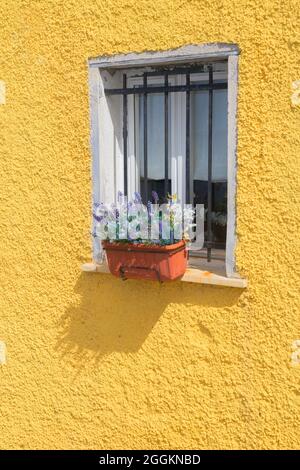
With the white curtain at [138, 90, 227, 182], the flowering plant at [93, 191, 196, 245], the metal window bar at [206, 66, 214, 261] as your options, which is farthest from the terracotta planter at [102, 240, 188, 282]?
the white curtain at [138, 90, 227, 182]

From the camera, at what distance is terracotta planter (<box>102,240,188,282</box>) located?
3.21 m

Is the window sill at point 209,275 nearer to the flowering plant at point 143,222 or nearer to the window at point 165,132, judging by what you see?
the window at point 165,132

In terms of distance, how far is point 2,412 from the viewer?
4270 millimetres

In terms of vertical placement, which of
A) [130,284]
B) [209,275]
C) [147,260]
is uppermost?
[147,260]

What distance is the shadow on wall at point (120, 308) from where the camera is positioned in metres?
3.42

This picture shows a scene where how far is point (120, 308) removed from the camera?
12.1 feet

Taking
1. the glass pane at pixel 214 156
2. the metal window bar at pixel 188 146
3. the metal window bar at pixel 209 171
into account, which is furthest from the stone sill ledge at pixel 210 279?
the metal window bar at pixel 188 146

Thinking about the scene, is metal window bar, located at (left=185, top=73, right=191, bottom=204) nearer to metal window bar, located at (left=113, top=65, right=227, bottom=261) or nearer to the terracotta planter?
metal window bar, located at (left=113, top=65, right=227, bottom=261)

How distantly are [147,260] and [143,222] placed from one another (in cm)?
23

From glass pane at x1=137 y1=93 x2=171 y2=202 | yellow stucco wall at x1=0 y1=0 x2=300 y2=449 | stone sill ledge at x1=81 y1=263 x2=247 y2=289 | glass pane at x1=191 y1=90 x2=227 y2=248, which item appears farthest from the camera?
glass pane at x1=137 y1=93 x2=171 y2=202

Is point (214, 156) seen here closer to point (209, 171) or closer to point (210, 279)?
point (209, 171)

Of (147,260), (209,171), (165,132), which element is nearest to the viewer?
(147,260)

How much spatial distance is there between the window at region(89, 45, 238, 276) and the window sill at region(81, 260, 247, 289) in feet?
0.16

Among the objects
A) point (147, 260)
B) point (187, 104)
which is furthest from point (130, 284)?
point (187, 104)
